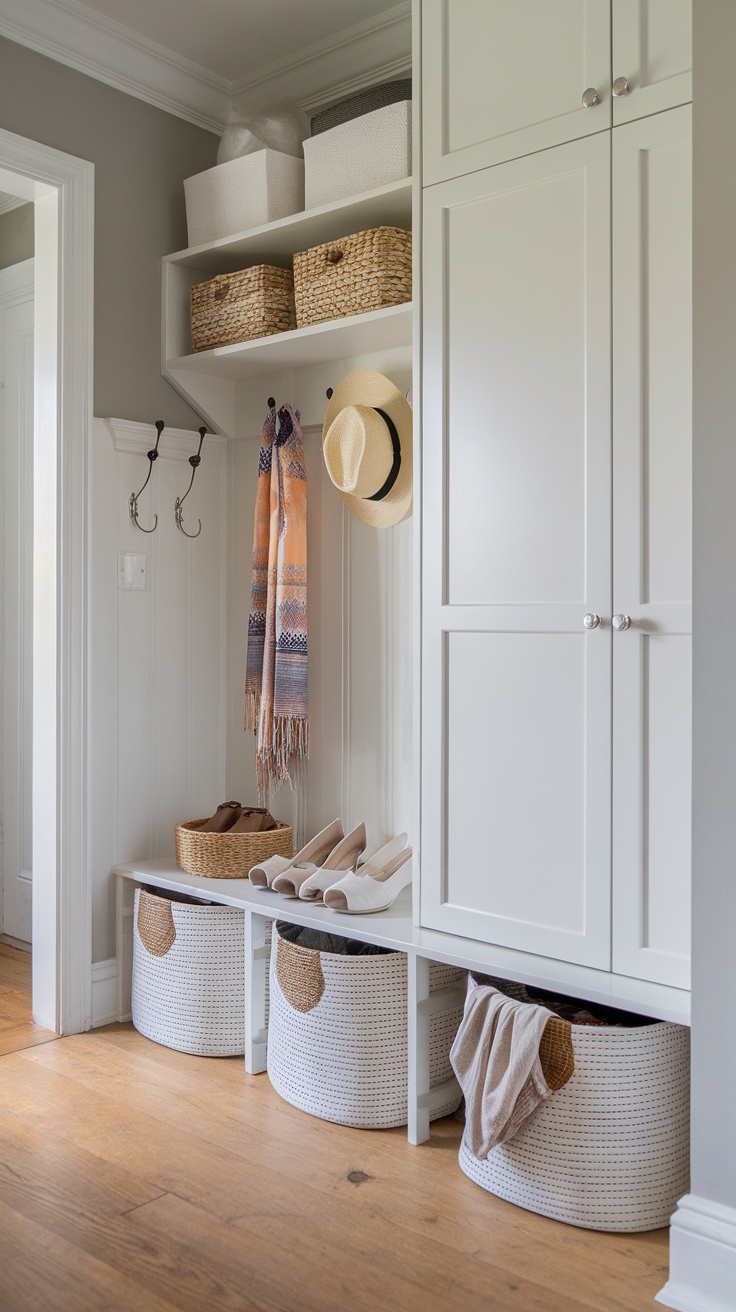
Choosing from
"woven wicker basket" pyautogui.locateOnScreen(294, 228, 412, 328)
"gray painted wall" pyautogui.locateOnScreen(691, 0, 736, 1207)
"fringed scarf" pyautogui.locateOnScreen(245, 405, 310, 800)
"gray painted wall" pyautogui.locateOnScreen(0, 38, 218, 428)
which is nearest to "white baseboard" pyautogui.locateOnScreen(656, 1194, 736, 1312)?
"gray painted wall" pyautogui.locateOnScreen(691, 0, 736, 1207)

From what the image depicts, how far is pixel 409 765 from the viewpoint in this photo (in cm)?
291

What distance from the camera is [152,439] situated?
3.13 m

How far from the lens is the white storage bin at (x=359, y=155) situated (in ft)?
8.33

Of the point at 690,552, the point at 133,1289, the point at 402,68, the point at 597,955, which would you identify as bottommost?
the point at 133,1289

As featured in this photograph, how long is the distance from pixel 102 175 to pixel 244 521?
103cm

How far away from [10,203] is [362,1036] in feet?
9.73

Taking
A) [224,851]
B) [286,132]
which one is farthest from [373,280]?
[224,851]

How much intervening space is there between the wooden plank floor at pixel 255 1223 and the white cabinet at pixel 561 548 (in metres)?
0.49

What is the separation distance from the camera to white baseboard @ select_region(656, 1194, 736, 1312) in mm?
1714

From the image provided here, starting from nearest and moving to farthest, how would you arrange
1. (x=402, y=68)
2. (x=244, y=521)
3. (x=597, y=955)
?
(x=597, y=955) → (x=402, y=68) → (x=244, y=521)

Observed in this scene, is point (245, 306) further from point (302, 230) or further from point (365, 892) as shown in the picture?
point (365, 892)

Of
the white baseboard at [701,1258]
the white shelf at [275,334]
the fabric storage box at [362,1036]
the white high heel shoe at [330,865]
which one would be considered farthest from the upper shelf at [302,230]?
the white baseboard at [701,1258]

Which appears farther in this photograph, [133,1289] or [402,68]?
[402,68]

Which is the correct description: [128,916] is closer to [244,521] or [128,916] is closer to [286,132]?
[244,521]
